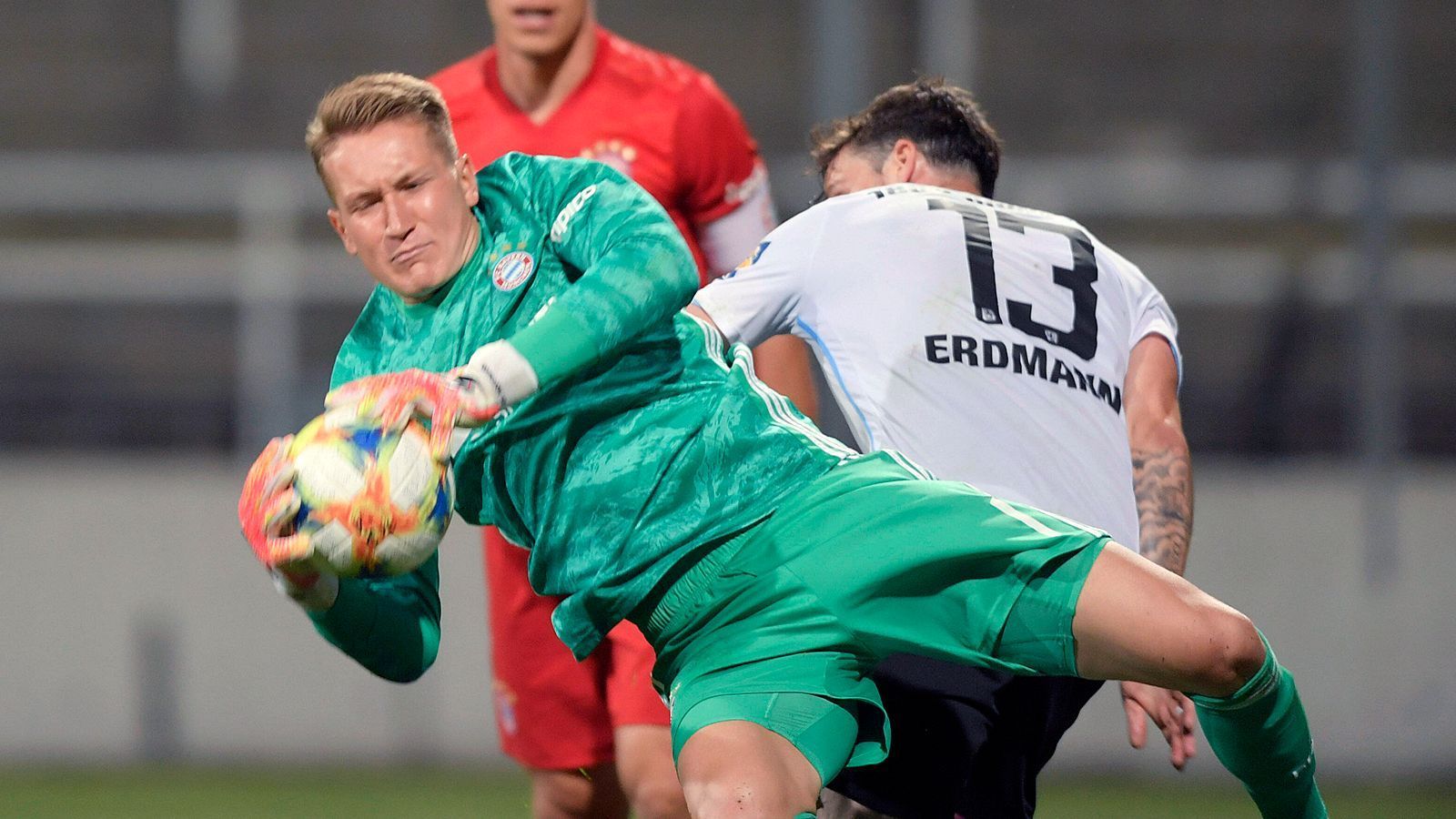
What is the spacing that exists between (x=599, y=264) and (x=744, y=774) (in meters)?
0.81

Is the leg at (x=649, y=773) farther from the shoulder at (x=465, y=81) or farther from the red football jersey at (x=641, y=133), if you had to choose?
the shoulder at (x=465, y=81)

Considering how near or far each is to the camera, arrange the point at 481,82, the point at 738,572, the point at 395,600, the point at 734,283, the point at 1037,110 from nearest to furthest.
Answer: the point at 738,572, the point at 395,600, the point at 734,283, the point at 481,82, the point at 1037,110

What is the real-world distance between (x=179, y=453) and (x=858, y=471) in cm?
623

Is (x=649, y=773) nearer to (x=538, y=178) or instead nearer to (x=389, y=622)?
(x=389, y=622)

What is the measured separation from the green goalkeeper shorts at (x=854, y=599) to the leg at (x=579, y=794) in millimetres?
1538

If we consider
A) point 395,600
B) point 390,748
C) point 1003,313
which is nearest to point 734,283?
point 1003,313

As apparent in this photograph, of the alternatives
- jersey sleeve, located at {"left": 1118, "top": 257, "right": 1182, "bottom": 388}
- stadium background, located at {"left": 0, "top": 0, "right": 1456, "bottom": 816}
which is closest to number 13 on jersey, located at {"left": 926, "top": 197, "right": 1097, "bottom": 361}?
jersey sleeve, located at {"left": 1118, "top": 257, "right": 1182, "bottom": 388}

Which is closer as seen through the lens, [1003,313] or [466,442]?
[466,442]

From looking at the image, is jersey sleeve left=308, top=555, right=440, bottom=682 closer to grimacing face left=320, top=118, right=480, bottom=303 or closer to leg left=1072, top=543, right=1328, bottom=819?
grimacing face left=320, top=118, right=480, bottom=303

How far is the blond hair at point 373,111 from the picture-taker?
2.99 m

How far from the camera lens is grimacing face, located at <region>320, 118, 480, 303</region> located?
2971 mm

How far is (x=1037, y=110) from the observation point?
37.9 feet

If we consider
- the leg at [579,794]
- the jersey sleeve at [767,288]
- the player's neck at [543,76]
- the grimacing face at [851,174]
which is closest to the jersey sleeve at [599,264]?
the jersey sleeve at [767,288]

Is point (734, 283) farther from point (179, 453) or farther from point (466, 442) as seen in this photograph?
point (179, 453)
